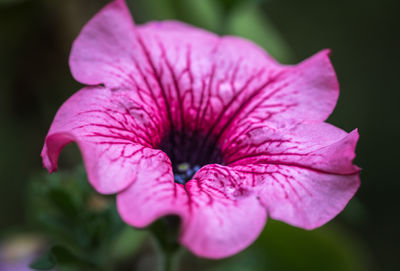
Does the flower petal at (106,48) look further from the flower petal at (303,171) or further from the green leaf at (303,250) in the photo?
the green leaf at (303,250)

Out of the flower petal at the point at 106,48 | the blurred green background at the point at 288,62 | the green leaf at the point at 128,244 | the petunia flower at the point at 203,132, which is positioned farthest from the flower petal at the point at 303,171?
the green leaf at the point at 128,244

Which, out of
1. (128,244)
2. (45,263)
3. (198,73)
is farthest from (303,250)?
(45,263)

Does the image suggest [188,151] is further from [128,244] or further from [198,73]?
[128,244]

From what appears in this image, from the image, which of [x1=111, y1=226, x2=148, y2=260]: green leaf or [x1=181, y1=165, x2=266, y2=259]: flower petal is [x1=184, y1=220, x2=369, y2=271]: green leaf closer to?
[x1=111, y1=226, x2=148, y2=260]: green leaf

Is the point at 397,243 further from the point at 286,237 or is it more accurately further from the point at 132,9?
the point at 132,9

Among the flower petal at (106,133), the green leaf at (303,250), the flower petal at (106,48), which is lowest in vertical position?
the green leaf at (303,250)

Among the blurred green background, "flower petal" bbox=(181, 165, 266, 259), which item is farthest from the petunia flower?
the blurred green background
